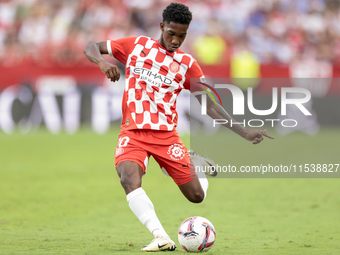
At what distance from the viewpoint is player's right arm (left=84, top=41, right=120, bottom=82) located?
14.9 feet

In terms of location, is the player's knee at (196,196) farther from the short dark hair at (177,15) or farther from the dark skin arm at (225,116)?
the short dark hair at (177,15)

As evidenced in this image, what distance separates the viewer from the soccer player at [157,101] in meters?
4.92

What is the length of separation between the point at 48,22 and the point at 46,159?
8819 mm

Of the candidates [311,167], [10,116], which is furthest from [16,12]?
[311,167]

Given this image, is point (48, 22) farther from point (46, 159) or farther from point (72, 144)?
point (46, 159)

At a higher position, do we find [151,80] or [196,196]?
[151,80]

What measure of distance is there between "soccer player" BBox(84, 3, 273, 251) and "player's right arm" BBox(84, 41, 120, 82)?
1 cm

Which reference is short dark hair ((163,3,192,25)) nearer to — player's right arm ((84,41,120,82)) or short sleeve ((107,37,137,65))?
short sleeve ((107,37,137,65))

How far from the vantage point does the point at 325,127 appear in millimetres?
14844

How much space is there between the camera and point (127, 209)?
721 centimetres

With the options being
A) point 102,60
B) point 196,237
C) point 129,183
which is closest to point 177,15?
point 102,60

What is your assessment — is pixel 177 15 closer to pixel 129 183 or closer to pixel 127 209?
pixel 129 183

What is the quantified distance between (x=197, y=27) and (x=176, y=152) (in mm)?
13318

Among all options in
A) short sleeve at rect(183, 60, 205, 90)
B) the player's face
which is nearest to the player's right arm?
the player's face
